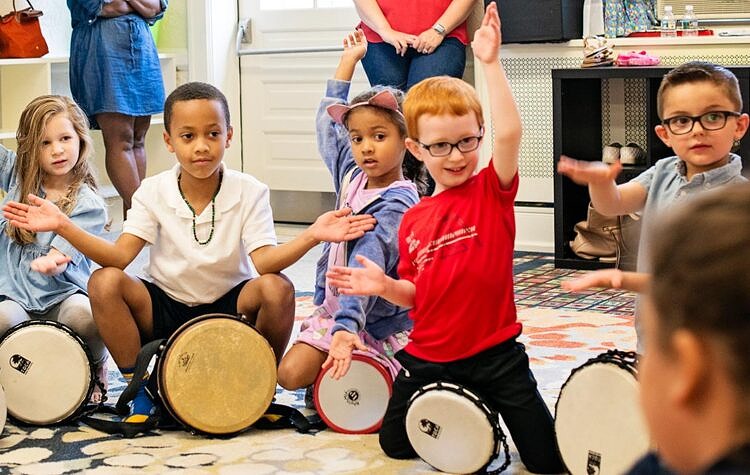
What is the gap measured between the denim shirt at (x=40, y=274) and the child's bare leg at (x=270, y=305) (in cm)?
43

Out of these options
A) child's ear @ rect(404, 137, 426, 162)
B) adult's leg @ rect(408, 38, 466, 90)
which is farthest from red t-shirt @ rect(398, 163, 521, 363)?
adult's leg @ rect(408, 38, 466, 90)

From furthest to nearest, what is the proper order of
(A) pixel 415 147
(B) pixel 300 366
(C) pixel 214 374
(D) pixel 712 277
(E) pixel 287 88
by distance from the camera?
1. (E) pixel 287 88
2. (B) pixel 300 366
3. (C) pixel 214 374
4. (A) pixel 415 147
5. (D) pixel 712 277

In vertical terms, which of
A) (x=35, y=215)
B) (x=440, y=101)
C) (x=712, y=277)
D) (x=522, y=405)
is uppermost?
(x=440, y=101)

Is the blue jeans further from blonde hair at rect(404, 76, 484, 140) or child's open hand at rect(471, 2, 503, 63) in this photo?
child's open hand at rect(471, 2, 503, 63)

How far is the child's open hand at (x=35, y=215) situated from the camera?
8.23ft

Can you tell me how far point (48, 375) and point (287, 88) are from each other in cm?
323

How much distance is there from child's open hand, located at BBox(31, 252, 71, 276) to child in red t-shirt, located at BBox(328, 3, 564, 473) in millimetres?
796

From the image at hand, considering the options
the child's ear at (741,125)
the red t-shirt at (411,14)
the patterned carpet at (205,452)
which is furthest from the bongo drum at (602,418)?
the red t-shirt at (411,14)

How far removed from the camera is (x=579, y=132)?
4602mm

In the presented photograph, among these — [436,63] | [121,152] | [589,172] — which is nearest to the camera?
[589,172]

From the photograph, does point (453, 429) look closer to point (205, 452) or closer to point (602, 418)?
point (602, 418)

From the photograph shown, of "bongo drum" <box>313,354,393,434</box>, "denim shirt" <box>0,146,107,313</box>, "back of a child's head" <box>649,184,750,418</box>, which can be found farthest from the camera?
"denim shirt" <box>0,146,107,313</box>

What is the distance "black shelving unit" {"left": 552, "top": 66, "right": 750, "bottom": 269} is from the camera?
4340 mm

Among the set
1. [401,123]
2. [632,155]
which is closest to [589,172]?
A: [401,123]
